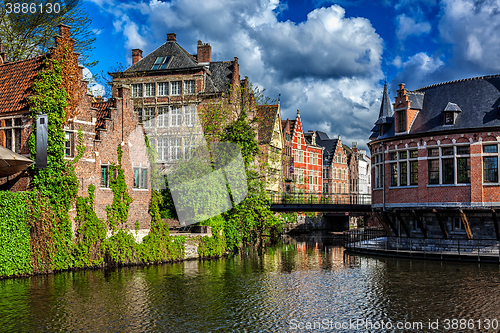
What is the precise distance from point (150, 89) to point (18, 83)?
20822 mm

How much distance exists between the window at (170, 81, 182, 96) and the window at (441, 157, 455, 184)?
24925mm

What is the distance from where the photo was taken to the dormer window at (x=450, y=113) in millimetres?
28188

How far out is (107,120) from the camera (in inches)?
1059

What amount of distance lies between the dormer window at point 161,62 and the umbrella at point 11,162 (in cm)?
2472

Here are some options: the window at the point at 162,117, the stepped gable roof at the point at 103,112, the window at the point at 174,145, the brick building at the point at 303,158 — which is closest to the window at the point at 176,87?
the window at the point at 162,117

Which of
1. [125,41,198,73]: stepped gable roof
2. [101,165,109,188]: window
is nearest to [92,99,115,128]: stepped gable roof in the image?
[101,165,109,188]: window

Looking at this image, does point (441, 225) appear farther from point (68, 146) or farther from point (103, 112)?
point (68, 146)

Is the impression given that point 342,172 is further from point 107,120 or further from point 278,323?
point 278,323

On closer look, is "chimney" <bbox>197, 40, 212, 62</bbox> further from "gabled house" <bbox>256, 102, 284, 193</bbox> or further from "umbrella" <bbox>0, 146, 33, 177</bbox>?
"umbrella" <bbox>0, 146, 33, 177</bbox>

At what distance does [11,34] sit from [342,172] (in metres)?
56.5

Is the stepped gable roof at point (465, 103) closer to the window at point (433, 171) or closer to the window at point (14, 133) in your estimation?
the window at point (433, 171)

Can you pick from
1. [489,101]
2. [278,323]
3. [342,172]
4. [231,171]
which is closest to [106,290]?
[278,323]

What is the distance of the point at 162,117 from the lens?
4416cm

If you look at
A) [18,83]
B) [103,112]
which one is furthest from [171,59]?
[18,83]
